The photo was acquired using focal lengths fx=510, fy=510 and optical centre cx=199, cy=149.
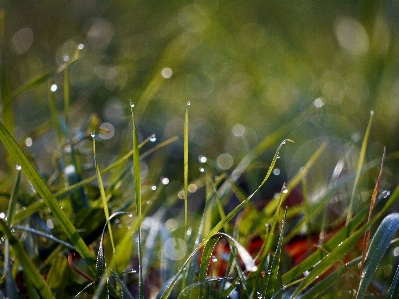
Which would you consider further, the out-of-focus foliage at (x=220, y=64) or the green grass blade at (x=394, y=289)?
the out-of-focus foliage at (x=220, y=64)

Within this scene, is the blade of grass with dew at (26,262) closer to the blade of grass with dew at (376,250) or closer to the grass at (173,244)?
the grass at (173,244)

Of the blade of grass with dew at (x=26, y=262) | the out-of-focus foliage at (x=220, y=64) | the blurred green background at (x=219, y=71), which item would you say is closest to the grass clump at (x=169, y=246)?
the blade of grass with dew at (x=26, y=262)

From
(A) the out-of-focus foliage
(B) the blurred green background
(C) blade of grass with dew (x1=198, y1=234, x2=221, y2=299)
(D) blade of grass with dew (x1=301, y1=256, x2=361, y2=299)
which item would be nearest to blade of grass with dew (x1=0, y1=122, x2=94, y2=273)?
(C) blade of grass with dew (x1=198, y1=234, x2=221, y2=299)

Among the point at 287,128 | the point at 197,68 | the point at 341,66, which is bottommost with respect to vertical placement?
the point at 341,66

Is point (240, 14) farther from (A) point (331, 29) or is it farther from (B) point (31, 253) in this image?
(B) point (31, 253)

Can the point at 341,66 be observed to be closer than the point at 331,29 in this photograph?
Yes

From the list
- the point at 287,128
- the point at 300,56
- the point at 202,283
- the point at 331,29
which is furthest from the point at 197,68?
the point at 202,283

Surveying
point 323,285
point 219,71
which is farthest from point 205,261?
point 219,71

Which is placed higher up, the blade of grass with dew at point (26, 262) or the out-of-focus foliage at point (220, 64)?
the blade of grass with dew at point (26, 262)
